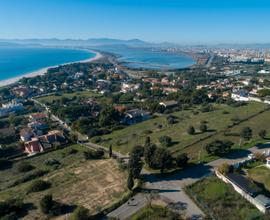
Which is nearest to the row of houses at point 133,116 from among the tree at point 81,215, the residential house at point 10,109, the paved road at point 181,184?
the paved road at point 181,184

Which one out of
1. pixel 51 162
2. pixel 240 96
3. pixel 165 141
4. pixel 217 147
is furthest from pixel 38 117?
pixel 240 96

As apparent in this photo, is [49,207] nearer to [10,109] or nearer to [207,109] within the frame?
[207,109]

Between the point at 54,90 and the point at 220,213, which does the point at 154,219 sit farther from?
the point at 54,90

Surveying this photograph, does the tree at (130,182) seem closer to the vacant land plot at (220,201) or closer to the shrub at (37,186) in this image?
the vacant land plot at (220,201)

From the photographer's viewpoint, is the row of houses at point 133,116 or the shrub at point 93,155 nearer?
the shrub at point 93,155

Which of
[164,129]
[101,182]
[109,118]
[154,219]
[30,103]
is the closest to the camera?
[154,219]

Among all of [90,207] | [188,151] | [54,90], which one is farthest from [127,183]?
[54,90]
